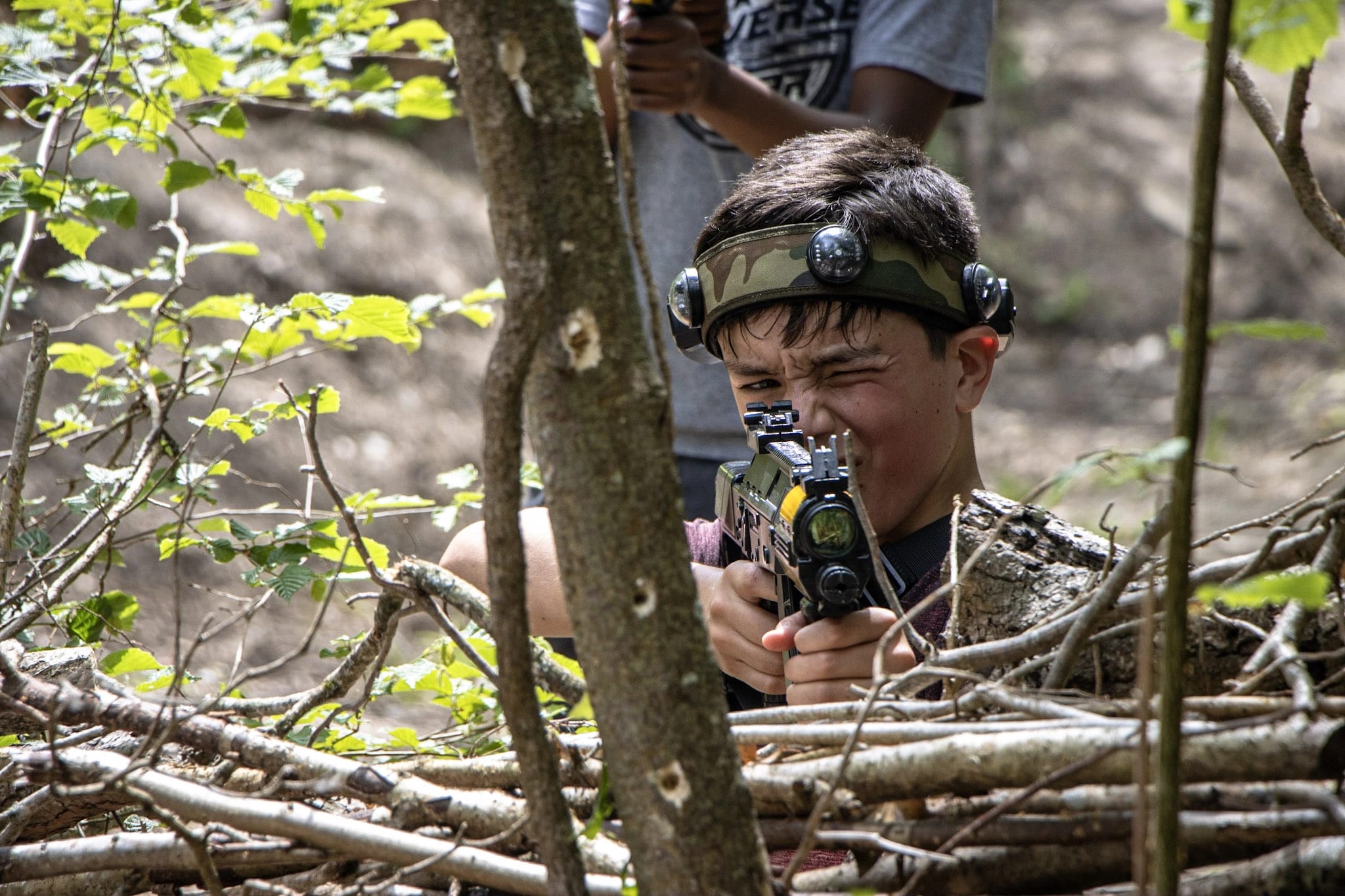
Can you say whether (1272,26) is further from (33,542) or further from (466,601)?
(33,542)

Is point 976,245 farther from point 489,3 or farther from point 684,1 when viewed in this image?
point 489,3

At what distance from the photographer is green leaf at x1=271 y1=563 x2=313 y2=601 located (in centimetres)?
195

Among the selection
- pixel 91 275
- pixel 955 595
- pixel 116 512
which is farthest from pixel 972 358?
pixel 91 275

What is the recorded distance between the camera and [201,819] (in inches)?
47.7

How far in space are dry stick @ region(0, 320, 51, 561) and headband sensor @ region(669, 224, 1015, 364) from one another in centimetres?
121

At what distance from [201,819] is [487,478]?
1.83 ft

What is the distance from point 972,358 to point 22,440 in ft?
6.06

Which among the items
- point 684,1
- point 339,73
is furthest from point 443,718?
point 339,73

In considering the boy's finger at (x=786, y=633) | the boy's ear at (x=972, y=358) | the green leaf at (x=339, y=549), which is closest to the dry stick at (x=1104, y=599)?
the boy's finger at (x=786, y=633)

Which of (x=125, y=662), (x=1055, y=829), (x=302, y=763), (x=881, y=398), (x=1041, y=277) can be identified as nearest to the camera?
(x=1055, y=829)

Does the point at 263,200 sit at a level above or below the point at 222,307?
above

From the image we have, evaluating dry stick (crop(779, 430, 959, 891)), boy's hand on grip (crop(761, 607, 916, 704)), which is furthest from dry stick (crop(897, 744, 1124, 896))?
boy's hand on grip (crop(761, 607, 916, 704))

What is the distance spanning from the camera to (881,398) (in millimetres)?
2170

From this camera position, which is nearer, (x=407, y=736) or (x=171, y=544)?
(x=407, y=736)
